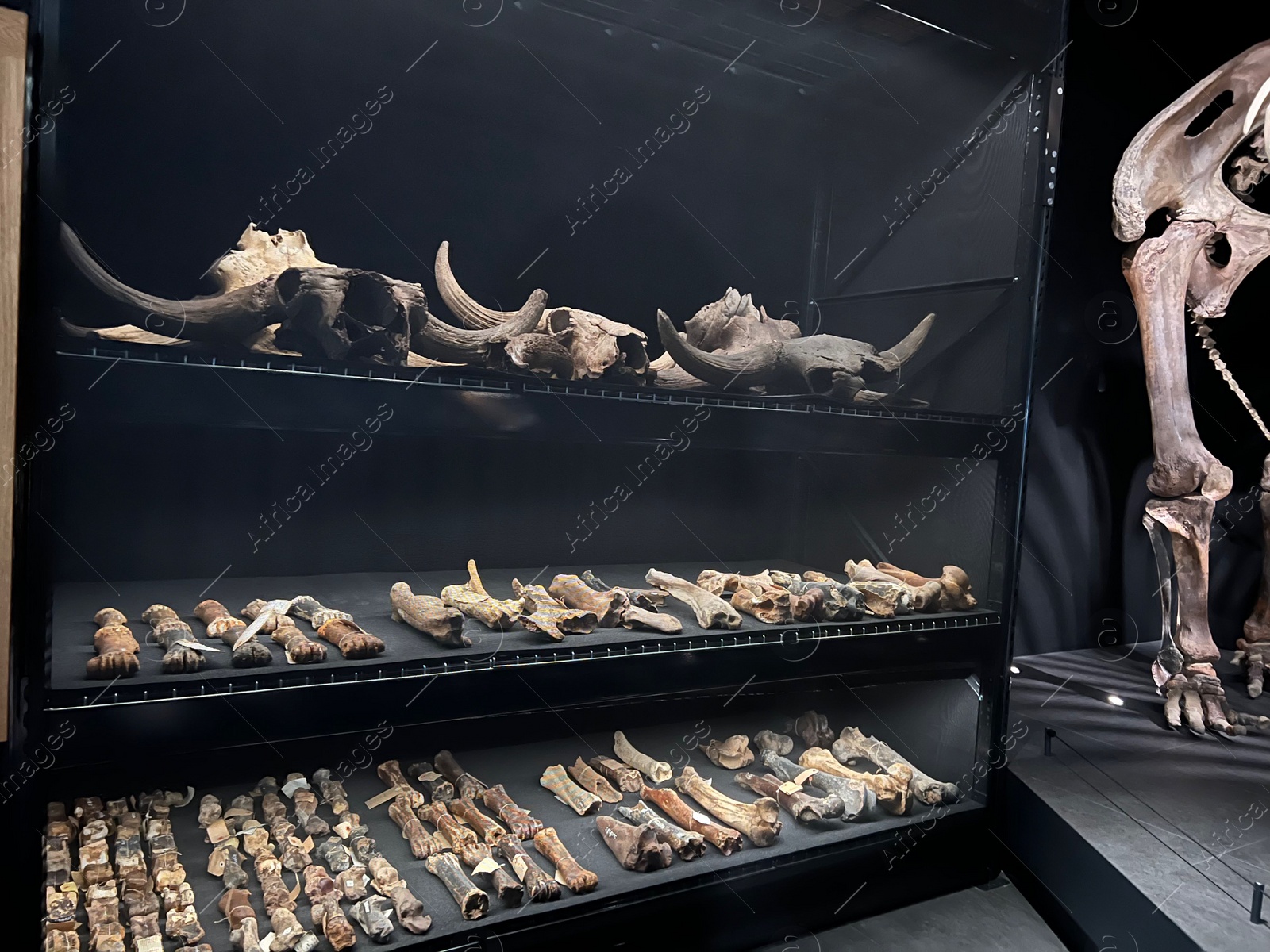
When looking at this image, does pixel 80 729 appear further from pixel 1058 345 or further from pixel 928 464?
pixel 1058 345

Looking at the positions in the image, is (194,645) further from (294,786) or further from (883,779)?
(883,779)

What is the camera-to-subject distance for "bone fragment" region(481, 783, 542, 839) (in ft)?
7.02

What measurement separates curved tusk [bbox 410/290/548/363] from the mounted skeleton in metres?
2.19

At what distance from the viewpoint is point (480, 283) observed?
2727 millimetres

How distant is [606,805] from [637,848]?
34 centimetres

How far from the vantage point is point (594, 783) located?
242 centimetres

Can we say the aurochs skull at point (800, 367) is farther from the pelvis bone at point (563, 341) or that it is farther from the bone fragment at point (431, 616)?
the bone fragment at point (431, 616)

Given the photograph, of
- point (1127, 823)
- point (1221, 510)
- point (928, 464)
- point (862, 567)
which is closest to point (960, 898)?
point (1127, 823)

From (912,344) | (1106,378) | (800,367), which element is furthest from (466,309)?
(1106,378)

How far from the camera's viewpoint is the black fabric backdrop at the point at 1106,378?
3605mm

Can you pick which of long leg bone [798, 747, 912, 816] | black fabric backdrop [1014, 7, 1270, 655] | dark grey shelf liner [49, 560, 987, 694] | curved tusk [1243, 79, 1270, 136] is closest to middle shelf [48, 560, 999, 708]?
dark grey shelf liner [49, 560, 987, 694]

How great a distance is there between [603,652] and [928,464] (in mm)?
1335

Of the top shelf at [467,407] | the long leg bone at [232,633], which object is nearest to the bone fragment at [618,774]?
the top shelf at [467,407]

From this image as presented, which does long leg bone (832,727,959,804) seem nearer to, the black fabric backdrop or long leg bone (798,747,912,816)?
long leg bone (798,747,912,816)
